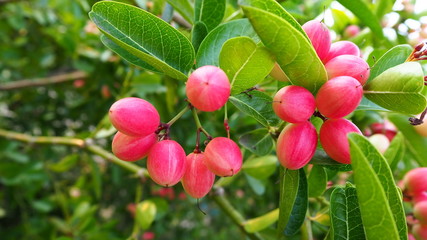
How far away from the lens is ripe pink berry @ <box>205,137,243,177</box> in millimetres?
621

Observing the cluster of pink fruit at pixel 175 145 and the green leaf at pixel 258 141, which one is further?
the green leaf at pixel 258 141

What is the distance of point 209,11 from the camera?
78 cm

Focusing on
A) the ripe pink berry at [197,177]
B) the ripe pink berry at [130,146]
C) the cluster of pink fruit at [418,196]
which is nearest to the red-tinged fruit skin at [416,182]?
the cluster of pink fruit at [418,196]

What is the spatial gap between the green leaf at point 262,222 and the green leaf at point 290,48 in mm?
514

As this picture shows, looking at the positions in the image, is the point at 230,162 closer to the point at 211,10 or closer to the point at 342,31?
the point at 211,10

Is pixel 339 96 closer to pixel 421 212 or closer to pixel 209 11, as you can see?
pixel 209 11

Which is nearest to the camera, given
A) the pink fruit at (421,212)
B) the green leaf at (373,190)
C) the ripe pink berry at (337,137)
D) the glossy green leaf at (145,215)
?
the green leaf at (373,190)

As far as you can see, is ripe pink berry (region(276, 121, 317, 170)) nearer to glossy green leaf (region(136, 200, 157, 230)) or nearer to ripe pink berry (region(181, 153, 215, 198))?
ripe pink berry (region(181, 153, 215, 198))

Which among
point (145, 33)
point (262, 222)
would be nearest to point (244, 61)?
point (145, 33)

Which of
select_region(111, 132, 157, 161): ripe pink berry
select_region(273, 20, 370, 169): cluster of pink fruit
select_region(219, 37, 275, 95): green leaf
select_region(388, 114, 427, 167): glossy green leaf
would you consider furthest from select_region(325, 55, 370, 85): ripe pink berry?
select_region(388, 114, 427, 167): glossy green leaf

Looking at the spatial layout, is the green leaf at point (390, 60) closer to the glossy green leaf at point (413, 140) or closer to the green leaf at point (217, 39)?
the green leaf at point (217, 39)

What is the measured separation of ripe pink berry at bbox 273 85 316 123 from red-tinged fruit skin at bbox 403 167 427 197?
1.45 ft

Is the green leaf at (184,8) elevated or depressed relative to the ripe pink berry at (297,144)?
elevated

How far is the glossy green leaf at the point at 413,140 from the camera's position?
40.8 inches
